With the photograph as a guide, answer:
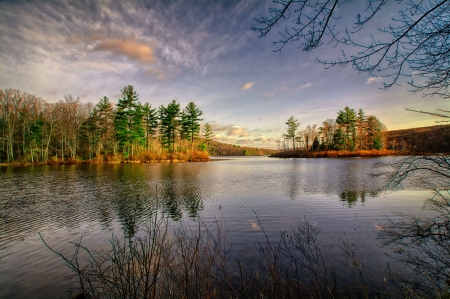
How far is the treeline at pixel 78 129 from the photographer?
130 ft

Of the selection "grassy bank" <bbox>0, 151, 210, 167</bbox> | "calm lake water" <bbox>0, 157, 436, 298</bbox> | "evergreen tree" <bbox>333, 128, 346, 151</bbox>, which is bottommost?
"calm lake water" <bbox>0, 157, 436, 298</bbox>

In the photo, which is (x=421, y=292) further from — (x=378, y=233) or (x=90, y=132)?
(x=90, y=132)

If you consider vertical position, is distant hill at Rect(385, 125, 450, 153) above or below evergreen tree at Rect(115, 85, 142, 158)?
below

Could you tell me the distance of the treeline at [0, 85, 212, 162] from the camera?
3953 centimetres

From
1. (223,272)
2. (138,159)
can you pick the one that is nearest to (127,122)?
(138,159)

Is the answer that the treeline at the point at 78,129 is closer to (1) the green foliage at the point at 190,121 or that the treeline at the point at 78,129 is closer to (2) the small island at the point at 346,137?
(1) the green foliage at the point at 190,121

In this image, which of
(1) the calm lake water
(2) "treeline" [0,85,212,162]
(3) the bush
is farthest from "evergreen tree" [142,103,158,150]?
(3) the bush

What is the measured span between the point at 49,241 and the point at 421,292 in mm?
10162

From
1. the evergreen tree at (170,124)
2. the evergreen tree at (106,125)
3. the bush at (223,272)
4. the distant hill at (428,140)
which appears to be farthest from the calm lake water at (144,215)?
the evergreen tree at (170,124)

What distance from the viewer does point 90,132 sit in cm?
4588

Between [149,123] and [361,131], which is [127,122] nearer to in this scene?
[149,123]

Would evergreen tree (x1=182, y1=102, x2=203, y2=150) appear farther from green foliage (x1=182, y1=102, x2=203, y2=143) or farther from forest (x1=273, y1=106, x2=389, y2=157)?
forest (x1=273, y1=106, x2=389, y2=157)

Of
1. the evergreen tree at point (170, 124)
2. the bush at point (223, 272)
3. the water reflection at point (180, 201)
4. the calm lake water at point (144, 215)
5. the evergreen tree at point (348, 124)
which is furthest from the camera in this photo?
the evergreen tree at point (348, 124)

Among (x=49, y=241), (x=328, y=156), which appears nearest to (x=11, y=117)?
(x=49, y=241)
